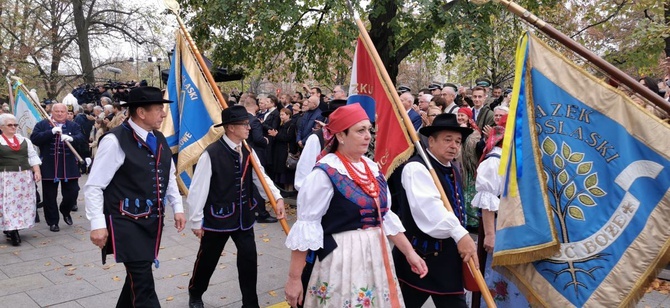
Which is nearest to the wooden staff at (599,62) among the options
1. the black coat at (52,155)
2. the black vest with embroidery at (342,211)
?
the black vest with embroidery at (342,211)

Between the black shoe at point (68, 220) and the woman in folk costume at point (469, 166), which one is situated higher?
the woman in folk costume at point (469, 166)

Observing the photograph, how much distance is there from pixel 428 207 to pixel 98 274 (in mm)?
4619

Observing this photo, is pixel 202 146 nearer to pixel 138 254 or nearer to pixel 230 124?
pixel 230 124

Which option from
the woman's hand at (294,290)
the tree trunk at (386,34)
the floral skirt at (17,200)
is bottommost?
the floral skirt at (17,200)

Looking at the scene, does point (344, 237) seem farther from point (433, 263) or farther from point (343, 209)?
point (433, 263)

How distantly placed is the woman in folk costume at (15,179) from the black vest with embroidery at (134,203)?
488cm

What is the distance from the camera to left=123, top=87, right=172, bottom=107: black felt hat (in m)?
4.12

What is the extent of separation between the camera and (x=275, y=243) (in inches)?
307

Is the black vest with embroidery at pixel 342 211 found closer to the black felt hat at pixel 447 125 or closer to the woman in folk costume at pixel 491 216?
the black felt hat at pixel 447 125

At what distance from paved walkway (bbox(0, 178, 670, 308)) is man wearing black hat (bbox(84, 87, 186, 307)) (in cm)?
145

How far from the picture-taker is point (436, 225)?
3430mm

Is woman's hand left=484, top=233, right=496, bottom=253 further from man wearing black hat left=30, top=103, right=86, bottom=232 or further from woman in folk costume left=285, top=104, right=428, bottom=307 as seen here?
man wearing black hat left=30, top=103, right=86, bottom=232

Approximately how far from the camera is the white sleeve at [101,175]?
3.86m

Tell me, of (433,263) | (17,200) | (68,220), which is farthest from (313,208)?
(68,220)
